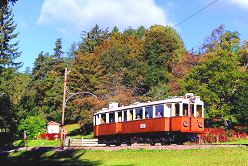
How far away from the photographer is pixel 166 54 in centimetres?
6819

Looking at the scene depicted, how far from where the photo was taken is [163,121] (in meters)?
25.1

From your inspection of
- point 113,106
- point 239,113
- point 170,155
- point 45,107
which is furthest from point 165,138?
point 45,107

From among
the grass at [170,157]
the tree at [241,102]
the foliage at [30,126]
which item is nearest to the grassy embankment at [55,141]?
the foliage at [30,126]

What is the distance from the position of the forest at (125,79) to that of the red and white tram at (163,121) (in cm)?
638

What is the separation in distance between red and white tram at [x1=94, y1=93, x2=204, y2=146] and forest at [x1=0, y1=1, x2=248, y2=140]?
251 inches

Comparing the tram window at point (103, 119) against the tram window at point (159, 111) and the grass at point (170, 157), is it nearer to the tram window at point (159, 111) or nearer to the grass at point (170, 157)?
the grass at point (170, 157)

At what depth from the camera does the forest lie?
4031 centimetres

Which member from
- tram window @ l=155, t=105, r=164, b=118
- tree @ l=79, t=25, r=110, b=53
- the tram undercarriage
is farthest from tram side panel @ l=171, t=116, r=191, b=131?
tree @ l=79, t=25, r=110, b=53

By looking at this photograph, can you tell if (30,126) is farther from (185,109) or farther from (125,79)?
(185,109)

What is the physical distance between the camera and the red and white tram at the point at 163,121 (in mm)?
24797

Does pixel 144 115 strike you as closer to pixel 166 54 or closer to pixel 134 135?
pixel 134 135

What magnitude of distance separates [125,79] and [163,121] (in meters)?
37.1

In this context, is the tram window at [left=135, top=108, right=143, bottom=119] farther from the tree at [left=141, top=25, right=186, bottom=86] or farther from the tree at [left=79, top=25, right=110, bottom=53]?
the tree at [left=79, top=25, right=110, bottom=53]

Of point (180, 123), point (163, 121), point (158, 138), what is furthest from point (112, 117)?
point (180, 123)
